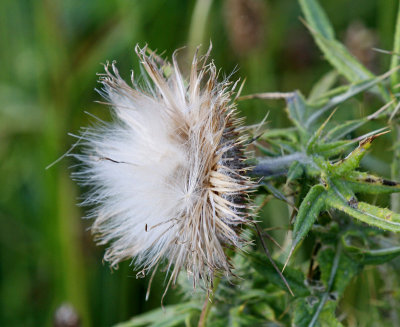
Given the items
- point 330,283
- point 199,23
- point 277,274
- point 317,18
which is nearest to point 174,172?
point 277,274

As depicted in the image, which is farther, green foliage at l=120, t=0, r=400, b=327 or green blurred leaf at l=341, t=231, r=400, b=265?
green blurred leaf at l=341, t=231, r=400, b=265

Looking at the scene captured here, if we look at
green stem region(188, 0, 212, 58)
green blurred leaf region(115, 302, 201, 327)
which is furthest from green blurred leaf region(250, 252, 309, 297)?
green stem region(188, 0, 212, 58)

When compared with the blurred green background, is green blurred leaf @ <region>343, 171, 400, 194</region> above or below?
below

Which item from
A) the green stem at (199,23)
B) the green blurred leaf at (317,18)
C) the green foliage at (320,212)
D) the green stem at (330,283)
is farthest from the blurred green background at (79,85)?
the green stem at (330,283)

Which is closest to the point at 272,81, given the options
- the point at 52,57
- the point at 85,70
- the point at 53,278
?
the point at 85,70

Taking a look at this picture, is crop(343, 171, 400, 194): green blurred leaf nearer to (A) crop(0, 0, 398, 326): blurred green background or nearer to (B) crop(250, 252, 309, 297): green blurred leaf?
(B) crop(250, 252, 309, 297): green blurred leaf

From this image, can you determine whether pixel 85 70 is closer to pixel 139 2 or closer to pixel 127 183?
pixel 139 2
